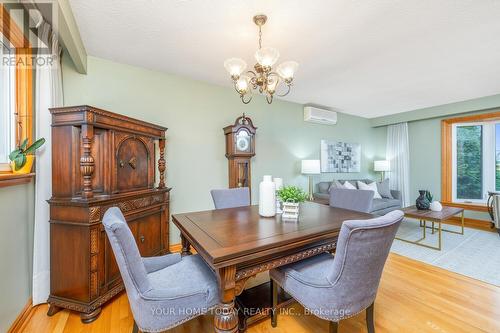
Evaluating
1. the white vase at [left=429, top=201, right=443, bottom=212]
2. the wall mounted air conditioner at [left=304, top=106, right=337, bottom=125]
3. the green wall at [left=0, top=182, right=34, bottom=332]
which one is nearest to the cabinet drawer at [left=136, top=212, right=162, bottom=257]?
the green wall at [left=0, top=182, right=34, bottom=332]

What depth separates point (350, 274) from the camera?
1114mm

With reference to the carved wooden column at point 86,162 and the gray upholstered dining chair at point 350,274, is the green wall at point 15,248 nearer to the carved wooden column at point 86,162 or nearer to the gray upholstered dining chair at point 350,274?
the carved wooden column at point 86,162

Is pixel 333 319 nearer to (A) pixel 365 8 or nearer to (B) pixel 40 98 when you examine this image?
(A) pixel 365 8

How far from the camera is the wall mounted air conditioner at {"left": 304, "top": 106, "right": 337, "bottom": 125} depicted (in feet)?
14.0

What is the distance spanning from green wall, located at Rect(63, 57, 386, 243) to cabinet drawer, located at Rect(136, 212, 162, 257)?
582mm

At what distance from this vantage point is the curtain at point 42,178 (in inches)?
A: 69.0

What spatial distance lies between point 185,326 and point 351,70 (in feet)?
10.5

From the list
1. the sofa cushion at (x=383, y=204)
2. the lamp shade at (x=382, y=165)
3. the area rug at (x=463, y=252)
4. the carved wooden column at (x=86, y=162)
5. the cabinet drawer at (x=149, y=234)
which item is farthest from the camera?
the lamp shade at (x=382, y=165)

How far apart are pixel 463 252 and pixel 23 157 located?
482 centimetres

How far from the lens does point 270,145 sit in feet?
12.7

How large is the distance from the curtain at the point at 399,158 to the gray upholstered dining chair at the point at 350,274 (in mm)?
4889

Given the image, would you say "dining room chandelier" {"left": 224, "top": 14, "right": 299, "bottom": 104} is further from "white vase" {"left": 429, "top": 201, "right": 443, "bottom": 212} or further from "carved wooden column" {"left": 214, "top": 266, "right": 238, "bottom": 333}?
"white vase" {"left": 429, "top": 201, "right": 443, "bottom": 212}

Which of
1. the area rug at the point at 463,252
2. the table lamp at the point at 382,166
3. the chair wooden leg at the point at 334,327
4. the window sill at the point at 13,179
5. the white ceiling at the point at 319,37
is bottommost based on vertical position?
the area rug at the point at 463,252

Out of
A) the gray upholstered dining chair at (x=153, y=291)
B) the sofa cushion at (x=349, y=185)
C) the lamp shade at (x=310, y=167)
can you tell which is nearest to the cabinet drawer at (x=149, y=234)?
the gray upholstered dining chair at (x=153, y=291)
